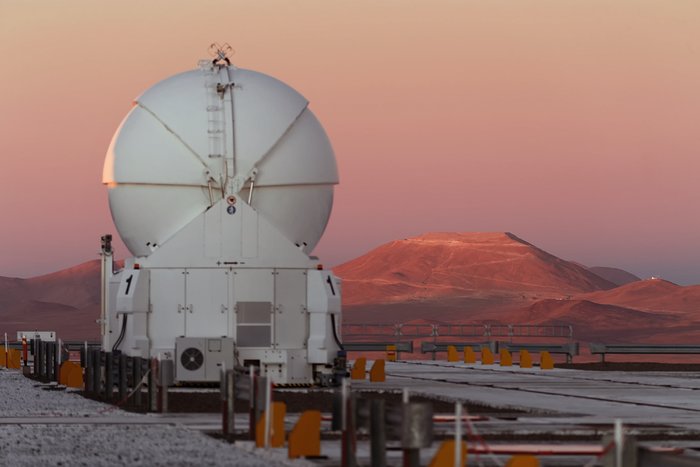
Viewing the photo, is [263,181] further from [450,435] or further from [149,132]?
[450,435]

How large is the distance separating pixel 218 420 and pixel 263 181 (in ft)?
38.2

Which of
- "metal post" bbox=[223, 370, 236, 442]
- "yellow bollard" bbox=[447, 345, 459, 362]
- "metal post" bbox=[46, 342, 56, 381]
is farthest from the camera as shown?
"yellow bollard" bbox=[447, 345, 459, 362]

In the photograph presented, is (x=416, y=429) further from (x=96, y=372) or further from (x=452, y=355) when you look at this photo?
(x=452, y=355)

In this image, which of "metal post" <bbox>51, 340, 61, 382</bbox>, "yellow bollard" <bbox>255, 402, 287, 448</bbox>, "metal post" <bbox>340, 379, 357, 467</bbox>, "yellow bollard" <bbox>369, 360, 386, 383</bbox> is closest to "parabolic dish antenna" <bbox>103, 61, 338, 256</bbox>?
"metal post" <bbox>51, 340, 61, 382</bbox>

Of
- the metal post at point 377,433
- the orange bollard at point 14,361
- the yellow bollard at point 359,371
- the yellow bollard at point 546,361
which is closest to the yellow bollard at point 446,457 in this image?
the metal post at point 377,433

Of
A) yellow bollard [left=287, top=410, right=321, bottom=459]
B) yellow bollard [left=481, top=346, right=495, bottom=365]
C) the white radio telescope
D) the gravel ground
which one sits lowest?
the gravel ground

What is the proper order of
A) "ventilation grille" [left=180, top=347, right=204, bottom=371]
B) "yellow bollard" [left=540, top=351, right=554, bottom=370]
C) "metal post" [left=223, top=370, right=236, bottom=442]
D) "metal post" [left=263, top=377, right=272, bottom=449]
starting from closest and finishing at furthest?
"metal post" [left=263, top=377, right=272, bottom=449] → "metal post" [left=223, top=370, right=236, bottom=442] → "ventilation grille" [left=180, top=347, right=204, bottom=371] → "yellow bollard" [left=540, top=351, right=554, bottom=370]

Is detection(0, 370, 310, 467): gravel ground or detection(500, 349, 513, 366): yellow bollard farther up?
detection(500, 349, 513, 366): yellow bollard

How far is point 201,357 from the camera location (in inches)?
1296

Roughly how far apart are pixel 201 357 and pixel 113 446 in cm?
1347

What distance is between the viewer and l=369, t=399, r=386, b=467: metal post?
48.8 ft

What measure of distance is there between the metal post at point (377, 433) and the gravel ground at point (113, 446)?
2011 mm

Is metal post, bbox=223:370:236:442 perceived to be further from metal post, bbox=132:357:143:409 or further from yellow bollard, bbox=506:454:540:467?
yellow bollard, bbox=506:454:540:467

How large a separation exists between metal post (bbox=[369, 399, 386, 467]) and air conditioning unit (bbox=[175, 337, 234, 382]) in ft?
58.6
